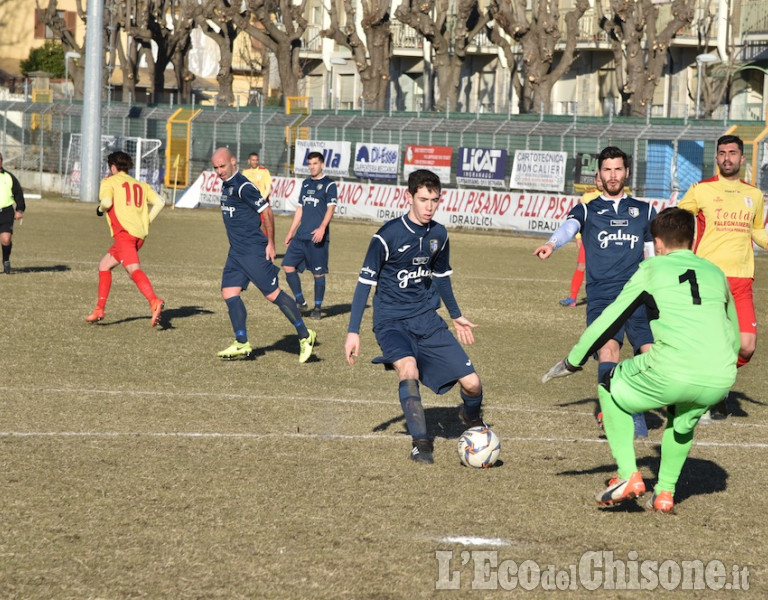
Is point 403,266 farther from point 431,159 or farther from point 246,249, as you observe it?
point 431,159

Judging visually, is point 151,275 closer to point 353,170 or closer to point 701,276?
point 701,276

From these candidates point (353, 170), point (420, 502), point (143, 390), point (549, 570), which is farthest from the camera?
point (353, 170)

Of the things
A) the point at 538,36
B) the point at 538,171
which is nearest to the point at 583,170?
the point at 538,171

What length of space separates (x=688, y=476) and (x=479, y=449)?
1.28 m

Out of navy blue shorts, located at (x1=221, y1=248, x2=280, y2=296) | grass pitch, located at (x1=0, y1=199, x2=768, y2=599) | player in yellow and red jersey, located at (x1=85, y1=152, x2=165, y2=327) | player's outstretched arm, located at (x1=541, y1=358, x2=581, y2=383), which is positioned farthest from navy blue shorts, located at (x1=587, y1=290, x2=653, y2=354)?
player in yellow and red jersey, located at (x1=85, y1=152, x2=165, y2=327)

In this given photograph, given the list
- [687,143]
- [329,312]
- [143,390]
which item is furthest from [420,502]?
[687,143]

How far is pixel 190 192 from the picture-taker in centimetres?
4091

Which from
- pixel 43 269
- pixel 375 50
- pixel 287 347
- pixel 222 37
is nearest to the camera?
pixel 287 347

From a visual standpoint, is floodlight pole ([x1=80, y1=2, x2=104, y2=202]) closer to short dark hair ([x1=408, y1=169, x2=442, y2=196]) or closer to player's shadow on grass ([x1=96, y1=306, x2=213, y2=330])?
player's shadow on grass ([x1=96, y1=306, x2=213, y2=330])

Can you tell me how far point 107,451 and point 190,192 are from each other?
111 feet

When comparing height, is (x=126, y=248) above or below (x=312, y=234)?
below

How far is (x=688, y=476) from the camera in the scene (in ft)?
24.6

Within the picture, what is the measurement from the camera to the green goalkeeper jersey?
6156 mm

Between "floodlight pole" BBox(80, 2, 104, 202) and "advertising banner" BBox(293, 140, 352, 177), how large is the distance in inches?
262
